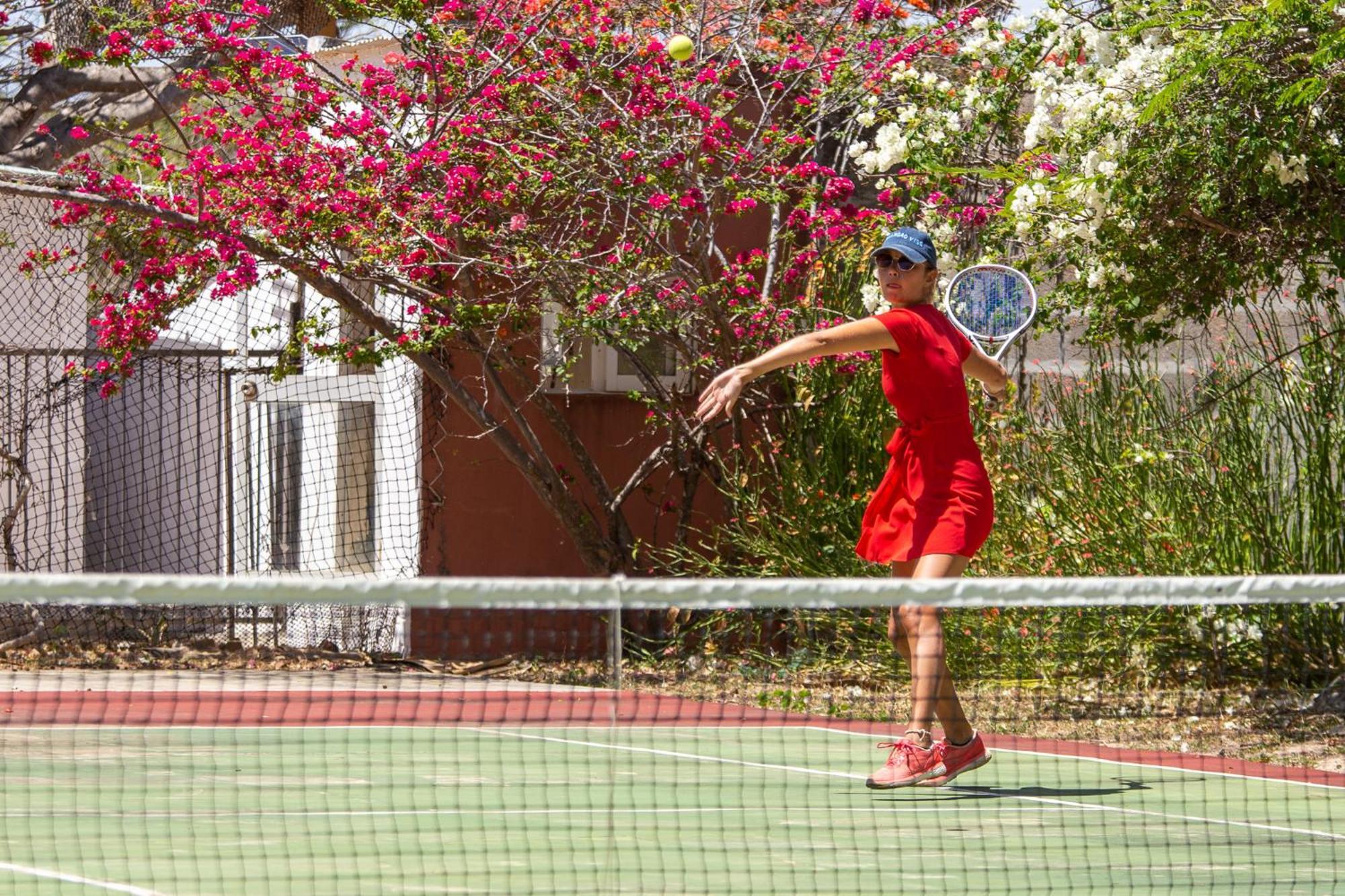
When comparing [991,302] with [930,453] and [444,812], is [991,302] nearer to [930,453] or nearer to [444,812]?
[930,453]

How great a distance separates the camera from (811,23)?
42.8ft

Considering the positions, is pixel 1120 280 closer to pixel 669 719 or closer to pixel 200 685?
pixel 669 719

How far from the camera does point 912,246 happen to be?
6441mm

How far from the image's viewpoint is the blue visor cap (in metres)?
6.42

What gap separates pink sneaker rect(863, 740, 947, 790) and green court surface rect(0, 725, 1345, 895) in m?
0.08

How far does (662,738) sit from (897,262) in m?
2.89

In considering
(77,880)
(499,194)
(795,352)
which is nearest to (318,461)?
(499,194)

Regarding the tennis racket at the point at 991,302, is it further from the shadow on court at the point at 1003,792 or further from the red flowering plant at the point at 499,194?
the shadow on court at the point at 1003,792

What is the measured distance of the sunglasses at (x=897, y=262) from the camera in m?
6.44

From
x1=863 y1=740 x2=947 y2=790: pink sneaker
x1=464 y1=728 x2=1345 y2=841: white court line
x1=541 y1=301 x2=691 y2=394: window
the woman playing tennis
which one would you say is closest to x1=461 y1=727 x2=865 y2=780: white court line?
x1=464 y1=728 x2=1345 y2=841: white court line

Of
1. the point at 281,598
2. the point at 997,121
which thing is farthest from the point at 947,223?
the point at 281,598

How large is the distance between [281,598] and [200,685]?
22.8 feet

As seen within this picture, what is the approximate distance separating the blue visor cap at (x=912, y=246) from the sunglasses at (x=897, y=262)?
0.06 ft

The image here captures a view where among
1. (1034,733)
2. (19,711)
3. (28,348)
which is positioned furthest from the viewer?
(28,348)
